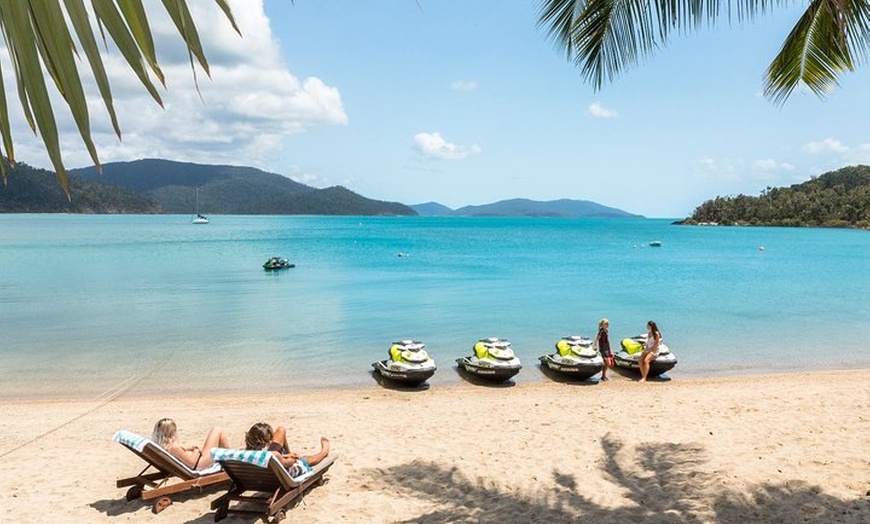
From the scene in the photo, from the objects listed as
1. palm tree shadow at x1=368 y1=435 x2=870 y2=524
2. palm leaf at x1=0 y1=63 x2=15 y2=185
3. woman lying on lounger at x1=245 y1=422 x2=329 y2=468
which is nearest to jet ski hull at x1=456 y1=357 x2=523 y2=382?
palm tree shadow at x1=368 y1=435 x2=870 y2=524

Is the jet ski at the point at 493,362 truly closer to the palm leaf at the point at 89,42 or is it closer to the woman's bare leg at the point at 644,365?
the woman's bare leg at the point at 644,365

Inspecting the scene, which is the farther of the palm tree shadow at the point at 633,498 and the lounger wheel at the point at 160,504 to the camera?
the lounger wheel at the point at 160,504

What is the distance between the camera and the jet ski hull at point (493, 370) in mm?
12812

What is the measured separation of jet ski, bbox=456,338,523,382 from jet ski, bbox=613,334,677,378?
2596 mm

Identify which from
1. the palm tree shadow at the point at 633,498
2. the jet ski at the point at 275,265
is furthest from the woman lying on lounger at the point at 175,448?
the jet ski at the point at 275,265

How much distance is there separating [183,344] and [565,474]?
14.4 metres

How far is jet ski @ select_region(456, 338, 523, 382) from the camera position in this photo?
42.2 feet

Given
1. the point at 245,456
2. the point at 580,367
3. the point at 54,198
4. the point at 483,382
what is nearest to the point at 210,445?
the point at 245,456

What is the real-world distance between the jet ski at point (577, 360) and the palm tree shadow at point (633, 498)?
208 inches

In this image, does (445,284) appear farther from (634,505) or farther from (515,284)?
(634,505)

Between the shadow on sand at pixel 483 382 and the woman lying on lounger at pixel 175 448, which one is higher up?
the woman lying on lounger at pixel 175 448

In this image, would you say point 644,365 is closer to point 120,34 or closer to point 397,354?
point 397,354

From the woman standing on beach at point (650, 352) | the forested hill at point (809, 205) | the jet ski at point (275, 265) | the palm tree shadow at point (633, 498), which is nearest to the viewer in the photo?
the palm tree shadow at point (633, 498)

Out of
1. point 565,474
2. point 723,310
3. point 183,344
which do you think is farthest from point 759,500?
point 723,310
